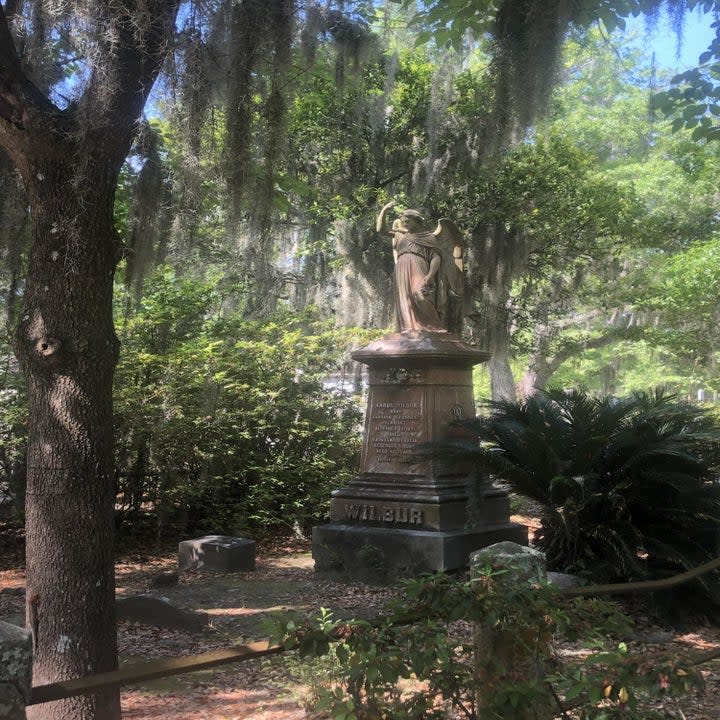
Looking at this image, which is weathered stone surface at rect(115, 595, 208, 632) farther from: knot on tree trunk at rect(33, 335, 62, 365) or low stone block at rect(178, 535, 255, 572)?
knot on tree trunk at rect(33, 335, 62, 365)

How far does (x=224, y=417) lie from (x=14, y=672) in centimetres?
798

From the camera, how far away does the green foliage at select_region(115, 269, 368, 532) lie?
9.66 metres

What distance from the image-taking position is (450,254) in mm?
8945

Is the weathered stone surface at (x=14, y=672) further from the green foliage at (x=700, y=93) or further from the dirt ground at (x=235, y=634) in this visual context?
the green foliage at (x=700, y=93)

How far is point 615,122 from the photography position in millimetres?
22906

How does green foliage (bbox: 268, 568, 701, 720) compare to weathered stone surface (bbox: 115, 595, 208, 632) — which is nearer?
green foliage (bbox: 268, 568, 701, 720)

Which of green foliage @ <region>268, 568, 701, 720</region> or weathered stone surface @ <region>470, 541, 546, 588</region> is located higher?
weathered stone surface @ <region>470, 541, 546, 588</region>

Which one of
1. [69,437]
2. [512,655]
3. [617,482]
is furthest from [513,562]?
[617,482]

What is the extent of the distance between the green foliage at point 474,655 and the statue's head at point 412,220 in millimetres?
6673

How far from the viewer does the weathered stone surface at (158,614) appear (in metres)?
5.77

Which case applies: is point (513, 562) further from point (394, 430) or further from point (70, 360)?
point (394, 430)

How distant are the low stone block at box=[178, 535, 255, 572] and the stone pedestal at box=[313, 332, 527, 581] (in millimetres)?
721

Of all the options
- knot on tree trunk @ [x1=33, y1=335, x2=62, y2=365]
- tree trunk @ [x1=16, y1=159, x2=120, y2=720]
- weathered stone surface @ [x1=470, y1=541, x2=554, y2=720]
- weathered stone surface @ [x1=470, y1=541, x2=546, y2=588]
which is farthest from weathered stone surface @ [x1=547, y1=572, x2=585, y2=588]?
knot on tree trunk @ [x1=33, y1=335, x2=62, y2=365]

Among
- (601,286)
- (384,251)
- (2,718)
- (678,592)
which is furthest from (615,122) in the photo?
(2,718)
